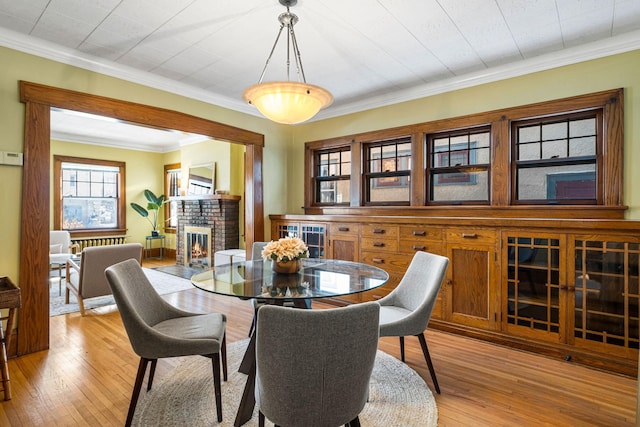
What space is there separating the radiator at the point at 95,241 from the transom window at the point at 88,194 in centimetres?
25

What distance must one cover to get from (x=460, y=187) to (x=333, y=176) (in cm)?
176

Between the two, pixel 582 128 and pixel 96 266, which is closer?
pixel 582 128

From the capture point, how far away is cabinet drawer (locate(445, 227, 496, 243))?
309 cm

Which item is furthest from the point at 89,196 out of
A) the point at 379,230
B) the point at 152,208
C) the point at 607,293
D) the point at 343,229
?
the point at 607,293

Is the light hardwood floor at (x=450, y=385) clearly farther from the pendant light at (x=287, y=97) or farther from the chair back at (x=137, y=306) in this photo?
the pendant light at (x=287, y=97)

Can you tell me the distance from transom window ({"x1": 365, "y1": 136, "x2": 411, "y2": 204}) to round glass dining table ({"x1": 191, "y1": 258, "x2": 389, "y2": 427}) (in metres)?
1.78

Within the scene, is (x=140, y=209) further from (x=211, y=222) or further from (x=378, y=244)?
(x=378, y=244)

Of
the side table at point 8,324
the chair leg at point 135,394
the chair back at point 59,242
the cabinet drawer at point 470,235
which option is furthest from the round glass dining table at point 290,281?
the chair back at point 59,242

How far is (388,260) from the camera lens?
12.2 ft

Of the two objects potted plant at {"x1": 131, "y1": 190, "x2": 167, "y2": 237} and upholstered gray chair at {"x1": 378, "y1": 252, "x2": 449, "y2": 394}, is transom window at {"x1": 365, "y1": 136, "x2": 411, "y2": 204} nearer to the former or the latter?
upholstered gray chair at {"x1": 378, "y1": 252, "x2": 449, "y2": 394}

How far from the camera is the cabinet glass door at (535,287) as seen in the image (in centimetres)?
280

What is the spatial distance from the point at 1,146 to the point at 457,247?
401 cm

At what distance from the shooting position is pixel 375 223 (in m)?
3.81

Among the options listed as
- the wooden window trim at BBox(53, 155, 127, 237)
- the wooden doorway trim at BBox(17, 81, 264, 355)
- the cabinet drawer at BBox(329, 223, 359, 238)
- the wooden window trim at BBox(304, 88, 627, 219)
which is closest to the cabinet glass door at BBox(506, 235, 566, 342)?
the wooden window trim at BBox(304, 88, 627, 219)
